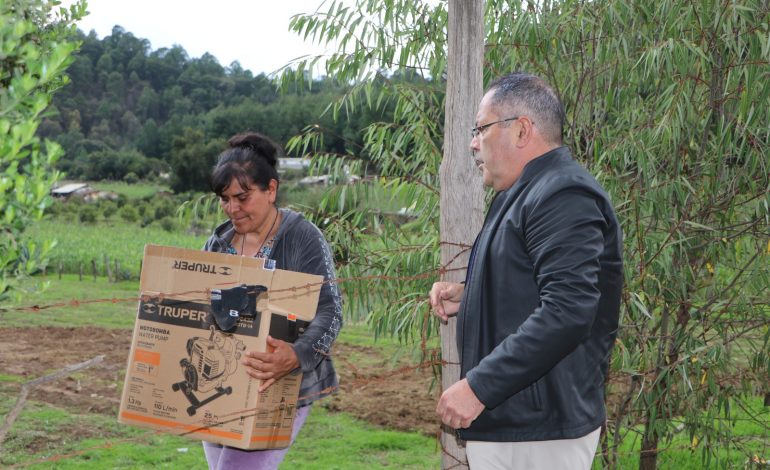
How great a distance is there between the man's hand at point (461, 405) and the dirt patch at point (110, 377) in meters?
4.32

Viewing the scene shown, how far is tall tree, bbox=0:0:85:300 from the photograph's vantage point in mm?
1700

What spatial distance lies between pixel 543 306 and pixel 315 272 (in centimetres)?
110

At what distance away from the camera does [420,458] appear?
268 inches

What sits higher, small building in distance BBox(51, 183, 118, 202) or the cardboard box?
the cardboard box

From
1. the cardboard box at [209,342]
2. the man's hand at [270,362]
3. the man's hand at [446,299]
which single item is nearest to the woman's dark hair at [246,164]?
the cardboard box at [209,342]

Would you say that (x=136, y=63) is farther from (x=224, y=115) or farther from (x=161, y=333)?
(x=161, y=333)

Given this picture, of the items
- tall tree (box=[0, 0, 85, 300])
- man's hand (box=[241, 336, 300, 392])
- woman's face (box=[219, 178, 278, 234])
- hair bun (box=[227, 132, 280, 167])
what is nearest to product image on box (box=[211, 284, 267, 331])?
man's hand (box=[241, 336, 300, 392])

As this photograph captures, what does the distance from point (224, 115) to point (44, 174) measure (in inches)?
2029

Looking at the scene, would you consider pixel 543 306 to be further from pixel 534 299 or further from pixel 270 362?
pixel 270 362

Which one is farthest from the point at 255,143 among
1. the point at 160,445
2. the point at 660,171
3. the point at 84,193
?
the point at 84,193

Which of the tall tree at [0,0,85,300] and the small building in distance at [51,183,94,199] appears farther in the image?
the small building in distance at [51,183,94,199]

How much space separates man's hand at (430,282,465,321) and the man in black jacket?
0.41 metres

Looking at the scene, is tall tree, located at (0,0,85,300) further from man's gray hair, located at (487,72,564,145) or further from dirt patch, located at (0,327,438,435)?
dirt patch, located at (0,327,438,435)

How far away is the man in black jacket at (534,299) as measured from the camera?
6.82 ft
